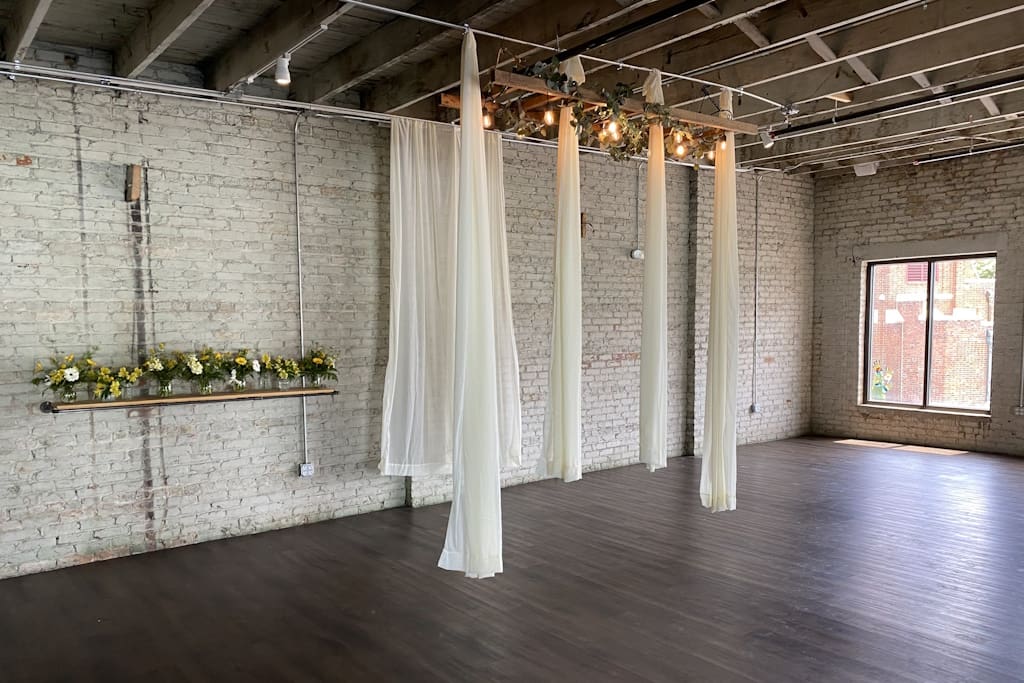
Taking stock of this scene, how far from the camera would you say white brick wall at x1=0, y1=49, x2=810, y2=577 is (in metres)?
5.28

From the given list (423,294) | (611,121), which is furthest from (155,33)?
(611,121)

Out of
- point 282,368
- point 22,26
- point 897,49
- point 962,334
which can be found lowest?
point 282,368

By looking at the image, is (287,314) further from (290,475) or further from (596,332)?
(596,332)

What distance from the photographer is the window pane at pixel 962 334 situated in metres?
9.44

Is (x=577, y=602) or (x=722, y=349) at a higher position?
(x=722, y=349)

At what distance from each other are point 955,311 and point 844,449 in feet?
7.60

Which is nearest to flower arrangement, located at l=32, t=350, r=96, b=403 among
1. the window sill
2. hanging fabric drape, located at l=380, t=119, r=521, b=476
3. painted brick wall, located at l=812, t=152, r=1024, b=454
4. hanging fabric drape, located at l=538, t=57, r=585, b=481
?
hanging fabric drape, located at l=380, t=119, r=521, b=476

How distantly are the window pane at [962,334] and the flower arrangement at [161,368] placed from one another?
9244 millimetres

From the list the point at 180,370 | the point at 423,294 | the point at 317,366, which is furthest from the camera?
the point at 423,294

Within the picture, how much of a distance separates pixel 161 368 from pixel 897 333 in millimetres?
9255

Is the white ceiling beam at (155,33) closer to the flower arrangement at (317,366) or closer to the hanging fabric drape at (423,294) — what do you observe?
the hanging fabric drape at (423,294)

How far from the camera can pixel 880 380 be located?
10477 millimetres

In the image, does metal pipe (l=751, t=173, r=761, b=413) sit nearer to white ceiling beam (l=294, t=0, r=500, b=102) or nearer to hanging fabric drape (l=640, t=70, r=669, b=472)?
hanging fabric drape (l=640, t=70, r=669, b=472)

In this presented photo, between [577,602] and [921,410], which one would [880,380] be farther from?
[577,602]
